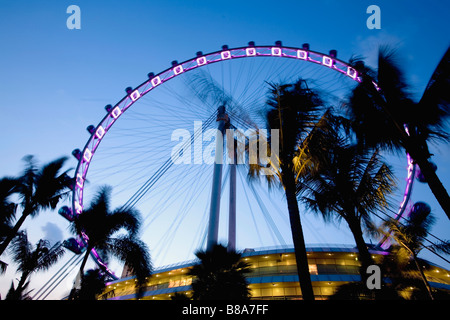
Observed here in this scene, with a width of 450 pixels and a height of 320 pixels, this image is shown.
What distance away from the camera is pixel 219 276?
10.4 meters

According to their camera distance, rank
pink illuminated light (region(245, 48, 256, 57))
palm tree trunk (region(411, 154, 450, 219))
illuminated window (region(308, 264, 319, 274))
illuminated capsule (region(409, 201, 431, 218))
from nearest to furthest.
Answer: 1. palm tree trunk (region(411, 154, 450, 219))
2. illuminated capsule (region(409, 201, 431, 218))
3. pink illuminated light (region(245, 48, 256, 57))
4. illuminated window (region(308, 264, 319, 274))

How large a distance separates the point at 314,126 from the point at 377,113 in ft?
7.87

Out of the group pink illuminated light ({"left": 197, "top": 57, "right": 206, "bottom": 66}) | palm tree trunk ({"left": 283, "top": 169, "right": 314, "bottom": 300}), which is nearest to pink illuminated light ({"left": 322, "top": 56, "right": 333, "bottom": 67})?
pink illuminated light ({"left": 197, "top": 57, "right": 206, "bottom": 66})

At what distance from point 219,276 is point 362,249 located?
19.4 ft

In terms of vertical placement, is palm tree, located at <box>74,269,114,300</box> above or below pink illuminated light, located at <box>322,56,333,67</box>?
below

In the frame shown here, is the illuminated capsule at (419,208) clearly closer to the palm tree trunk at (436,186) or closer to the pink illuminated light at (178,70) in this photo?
the palm tree trunk at (436,186)

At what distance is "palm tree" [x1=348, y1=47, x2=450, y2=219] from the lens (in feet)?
25.3

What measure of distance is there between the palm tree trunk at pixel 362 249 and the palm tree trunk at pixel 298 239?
320 centimetres

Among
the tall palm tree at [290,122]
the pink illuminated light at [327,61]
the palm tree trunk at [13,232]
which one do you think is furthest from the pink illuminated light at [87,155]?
the pink illuminated light at [327,61]

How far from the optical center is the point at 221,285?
996 cm

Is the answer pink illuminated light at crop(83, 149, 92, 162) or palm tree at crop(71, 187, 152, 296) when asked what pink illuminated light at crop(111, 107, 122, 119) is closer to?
pink illuminated light at crop(83, 149, 92, 162)

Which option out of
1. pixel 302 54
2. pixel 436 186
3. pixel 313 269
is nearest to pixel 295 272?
pixel 313 269

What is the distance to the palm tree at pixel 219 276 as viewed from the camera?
9.74 m

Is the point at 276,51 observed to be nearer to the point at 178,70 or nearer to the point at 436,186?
the point at 178,70
